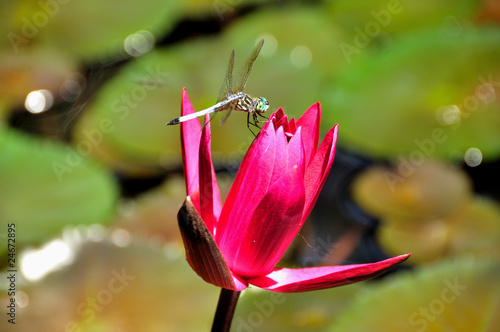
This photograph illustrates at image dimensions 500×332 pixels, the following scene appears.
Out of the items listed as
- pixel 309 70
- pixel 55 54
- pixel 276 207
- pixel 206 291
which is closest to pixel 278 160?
pixel 276 207

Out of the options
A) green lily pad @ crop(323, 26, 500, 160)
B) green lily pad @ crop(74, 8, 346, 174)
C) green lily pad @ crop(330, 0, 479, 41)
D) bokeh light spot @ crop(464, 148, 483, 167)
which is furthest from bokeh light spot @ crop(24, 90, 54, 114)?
bokeh light spot @ crop(464, 148, 483, 167)

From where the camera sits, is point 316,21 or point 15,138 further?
point 316,21

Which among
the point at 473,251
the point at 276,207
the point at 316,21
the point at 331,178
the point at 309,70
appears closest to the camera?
the point at 276,207

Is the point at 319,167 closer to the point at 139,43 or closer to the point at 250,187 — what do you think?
the point at 250,187

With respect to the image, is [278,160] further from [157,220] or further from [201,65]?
[201,65]

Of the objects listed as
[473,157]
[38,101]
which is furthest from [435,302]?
[38,101]

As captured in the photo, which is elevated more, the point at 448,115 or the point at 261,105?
the point at 261,105

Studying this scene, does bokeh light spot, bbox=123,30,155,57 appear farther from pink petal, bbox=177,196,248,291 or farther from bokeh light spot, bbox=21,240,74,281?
pink petal, bbox=177,196,248,291
